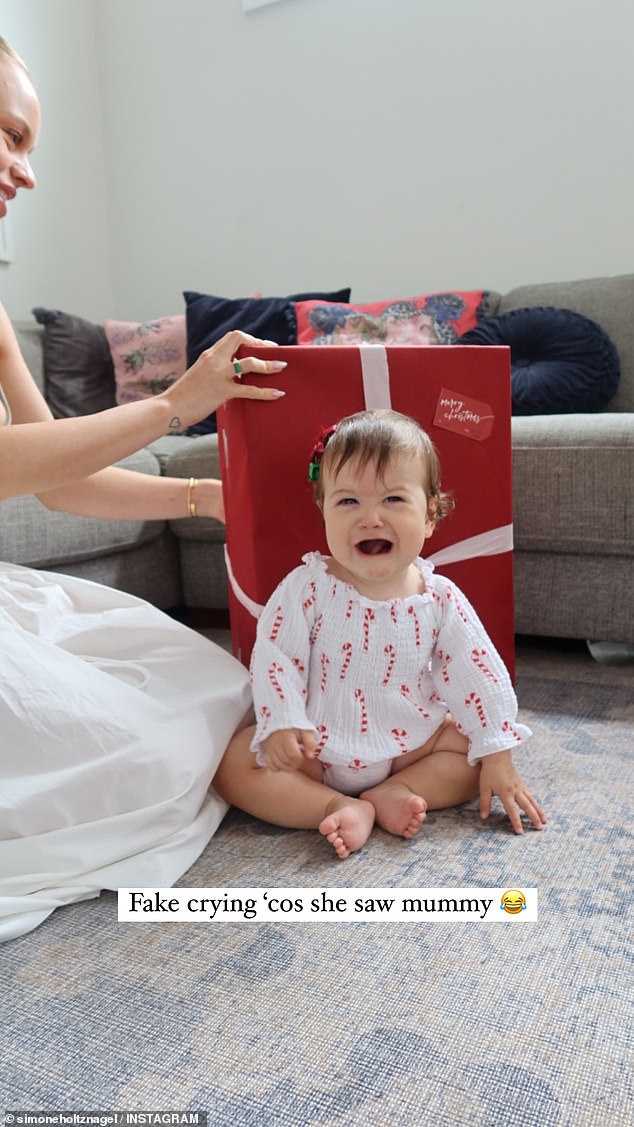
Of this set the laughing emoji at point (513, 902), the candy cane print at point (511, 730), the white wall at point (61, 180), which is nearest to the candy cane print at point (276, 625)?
the candy cane print at point (511, 730)

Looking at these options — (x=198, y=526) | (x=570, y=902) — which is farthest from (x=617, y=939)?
(x=198, y=526)

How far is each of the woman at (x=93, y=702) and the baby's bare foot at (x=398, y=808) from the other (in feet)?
0.67

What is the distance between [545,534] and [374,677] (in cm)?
67

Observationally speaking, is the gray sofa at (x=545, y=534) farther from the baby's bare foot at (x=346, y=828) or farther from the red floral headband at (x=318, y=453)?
the baby's bare foot at (x=346, y=828)

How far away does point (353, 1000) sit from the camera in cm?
80

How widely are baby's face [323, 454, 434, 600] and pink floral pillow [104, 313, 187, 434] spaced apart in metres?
1.68

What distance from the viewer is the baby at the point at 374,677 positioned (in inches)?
43.0

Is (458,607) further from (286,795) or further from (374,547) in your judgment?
(286,795)

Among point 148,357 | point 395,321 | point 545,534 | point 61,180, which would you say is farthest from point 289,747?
point 61,180

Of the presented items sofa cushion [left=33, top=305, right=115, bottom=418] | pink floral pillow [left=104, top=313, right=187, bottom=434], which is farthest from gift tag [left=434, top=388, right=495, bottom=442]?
sofa cushion [left=33, top=305, right=115, bottom=418]

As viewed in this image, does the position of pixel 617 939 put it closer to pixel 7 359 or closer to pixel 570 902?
pixel 570 902

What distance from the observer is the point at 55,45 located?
304cm

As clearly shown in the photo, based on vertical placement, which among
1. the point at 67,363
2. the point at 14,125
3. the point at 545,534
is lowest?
the point at 545,534

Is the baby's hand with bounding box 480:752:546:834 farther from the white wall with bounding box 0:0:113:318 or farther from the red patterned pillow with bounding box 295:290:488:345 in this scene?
the white wall with bounding box 0:0:113:318
